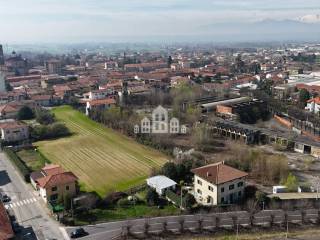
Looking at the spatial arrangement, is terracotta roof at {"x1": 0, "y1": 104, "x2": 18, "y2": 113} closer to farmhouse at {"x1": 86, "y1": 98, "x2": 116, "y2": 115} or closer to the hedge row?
farmhouse at {"x1": 86, "y1": 98, "x2": 116, "y2": 115}

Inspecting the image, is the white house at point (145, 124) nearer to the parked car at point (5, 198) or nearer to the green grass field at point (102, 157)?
the green grass field at point (102, 157)

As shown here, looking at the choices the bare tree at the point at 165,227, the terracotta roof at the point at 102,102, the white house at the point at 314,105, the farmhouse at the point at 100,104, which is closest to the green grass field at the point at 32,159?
the bare tree at the point at 165,227

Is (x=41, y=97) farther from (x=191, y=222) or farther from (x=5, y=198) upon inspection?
(x=191, y=222)

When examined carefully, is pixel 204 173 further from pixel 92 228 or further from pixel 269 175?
pixel 92 228

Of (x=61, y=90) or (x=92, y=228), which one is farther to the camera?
(x=61, y=90)

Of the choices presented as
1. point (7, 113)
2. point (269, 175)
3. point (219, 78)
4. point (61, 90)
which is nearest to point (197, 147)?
point (269, 175)

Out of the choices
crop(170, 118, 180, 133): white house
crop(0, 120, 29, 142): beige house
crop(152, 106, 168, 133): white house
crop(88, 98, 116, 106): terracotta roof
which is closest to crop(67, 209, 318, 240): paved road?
crop(152, 106, 168, 133): white house
